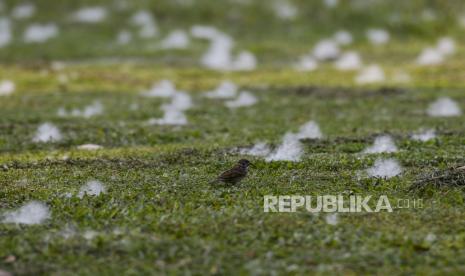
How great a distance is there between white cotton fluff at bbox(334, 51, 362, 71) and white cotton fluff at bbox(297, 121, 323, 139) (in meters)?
13.6

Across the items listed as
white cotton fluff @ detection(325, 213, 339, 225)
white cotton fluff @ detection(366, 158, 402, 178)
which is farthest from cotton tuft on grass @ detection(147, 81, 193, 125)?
white cotton fluff @ detection(325, 213, 339, 225)

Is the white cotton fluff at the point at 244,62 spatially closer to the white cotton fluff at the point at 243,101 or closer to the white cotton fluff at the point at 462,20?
the white cotton fluff at the point at 243,101

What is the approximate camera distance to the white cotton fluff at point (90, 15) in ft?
143

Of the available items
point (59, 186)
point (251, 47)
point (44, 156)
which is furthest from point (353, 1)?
point (59, 186)

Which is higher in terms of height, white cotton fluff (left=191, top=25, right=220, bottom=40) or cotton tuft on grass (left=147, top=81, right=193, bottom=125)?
white cotton fluff (left=191, top=25, right=220, bottom=40)

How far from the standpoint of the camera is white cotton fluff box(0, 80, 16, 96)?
3061cm

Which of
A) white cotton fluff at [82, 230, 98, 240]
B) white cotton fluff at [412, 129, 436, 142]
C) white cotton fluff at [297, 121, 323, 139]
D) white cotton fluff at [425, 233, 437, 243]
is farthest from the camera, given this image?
white cotton fluff at [297, 121, 323, 139]

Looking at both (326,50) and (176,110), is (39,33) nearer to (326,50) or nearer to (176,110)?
(326,50)

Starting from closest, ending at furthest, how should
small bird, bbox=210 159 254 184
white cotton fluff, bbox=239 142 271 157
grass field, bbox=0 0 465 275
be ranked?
1. grass field, bbox=0 0 465 275
2. small bird, bbox=210 159 254 184
3. white cotton fluff, bbox=239 142 271 157

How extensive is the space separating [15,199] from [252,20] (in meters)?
30.8

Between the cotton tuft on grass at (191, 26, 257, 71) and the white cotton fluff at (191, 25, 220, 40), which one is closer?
the cotton tuft on grass at (191, 26, 257, 71)

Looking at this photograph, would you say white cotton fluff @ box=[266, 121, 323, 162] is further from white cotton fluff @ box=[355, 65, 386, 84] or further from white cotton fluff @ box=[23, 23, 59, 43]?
white cotton fluff @ box=[23, 23, 59, 43]

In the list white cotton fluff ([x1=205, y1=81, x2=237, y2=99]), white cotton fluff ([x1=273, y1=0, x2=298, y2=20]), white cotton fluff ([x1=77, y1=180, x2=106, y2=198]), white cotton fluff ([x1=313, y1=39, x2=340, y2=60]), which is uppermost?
white cotton fluff ([x1=273, y1=0, x2=298, y2=20])

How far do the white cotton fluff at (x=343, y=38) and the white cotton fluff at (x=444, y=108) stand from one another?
14.5m
